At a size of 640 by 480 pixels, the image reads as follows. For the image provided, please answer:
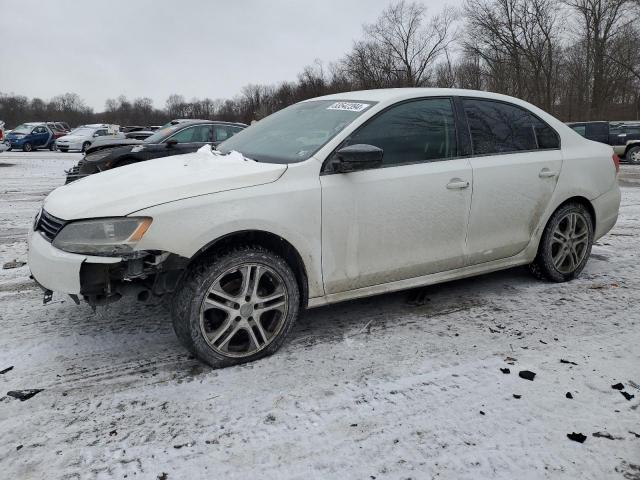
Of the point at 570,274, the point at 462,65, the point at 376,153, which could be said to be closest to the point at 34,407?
the point at 376,153

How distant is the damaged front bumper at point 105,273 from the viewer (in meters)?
2.76

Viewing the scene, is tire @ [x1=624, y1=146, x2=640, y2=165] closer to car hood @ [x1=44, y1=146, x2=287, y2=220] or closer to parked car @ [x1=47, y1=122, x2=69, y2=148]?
car hood @ [x1=44, y1=146, x2=287, y2=220]

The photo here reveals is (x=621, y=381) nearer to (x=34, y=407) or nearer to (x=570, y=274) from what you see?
(x=570, y=274)

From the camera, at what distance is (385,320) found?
3762 mm

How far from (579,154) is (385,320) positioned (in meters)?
2.35

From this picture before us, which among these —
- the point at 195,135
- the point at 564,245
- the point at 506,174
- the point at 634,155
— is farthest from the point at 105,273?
the point at 634,155

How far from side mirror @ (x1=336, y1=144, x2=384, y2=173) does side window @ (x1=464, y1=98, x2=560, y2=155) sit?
1.07m

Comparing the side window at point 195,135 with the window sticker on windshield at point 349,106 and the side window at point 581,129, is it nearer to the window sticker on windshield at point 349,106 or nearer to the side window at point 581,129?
the window sticker on windshield at point 349,106

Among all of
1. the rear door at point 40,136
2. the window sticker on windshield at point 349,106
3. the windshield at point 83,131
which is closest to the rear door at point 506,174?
the window sticker on windshield at point 349,106

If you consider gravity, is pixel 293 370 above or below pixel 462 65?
below

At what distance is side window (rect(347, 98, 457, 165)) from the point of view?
3.51 meters

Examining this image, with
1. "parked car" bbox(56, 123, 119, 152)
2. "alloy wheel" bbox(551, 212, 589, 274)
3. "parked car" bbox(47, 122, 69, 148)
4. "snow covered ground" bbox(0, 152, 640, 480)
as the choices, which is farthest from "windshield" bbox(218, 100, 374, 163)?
"parked car" bbox(47, 122, 69, 148)

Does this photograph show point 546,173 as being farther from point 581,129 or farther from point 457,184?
point 581,129

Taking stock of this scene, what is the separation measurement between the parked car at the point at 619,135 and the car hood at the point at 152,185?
741 inches
